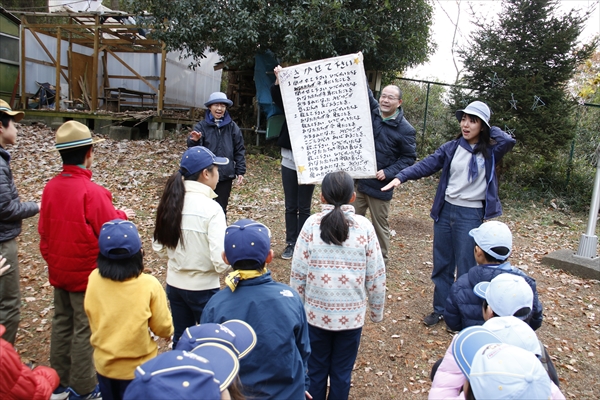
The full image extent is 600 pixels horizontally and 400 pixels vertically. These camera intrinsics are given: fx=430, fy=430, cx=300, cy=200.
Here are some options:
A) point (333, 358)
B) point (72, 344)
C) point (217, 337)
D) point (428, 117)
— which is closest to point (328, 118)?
point (333, 358)

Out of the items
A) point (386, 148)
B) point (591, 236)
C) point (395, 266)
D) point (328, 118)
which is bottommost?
point (395, 266)

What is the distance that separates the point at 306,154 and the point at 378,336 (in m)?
2.01

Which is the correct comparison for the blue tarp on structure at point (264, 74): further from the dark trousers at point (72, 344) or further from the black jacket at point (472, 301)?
the black jacket at point (472, 301)

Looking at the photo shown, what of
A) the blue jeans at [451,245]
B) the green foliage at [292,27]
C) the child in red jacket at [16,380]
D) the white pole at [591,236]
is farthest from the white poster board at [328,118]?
the green foliage at [292,27]

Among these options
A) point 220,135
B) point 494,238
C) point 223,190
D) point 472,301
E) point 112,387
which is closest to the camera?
point 112,387

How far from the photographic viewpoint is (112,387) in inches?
98.3

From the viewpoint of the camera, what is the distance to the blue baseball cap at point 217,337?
137cm

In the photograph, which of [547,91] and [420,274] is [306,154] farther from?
[547,91]

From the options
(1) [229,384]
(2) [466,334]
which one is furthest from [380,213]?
(1) [229,384]

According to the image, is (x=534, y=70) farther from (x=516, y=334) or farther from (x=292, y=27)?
(x=516, y=334)

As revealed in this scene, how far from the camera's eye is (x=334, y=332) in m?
2.76

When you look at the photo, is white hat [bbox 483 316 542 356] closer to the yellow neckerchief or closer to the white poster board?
the yellow neckerchief

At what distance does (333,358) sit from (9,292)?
7.83 feet

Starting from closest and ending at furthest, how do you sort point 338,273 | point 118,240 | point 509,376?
point 509,376 < point 118,240 < point 338,273
